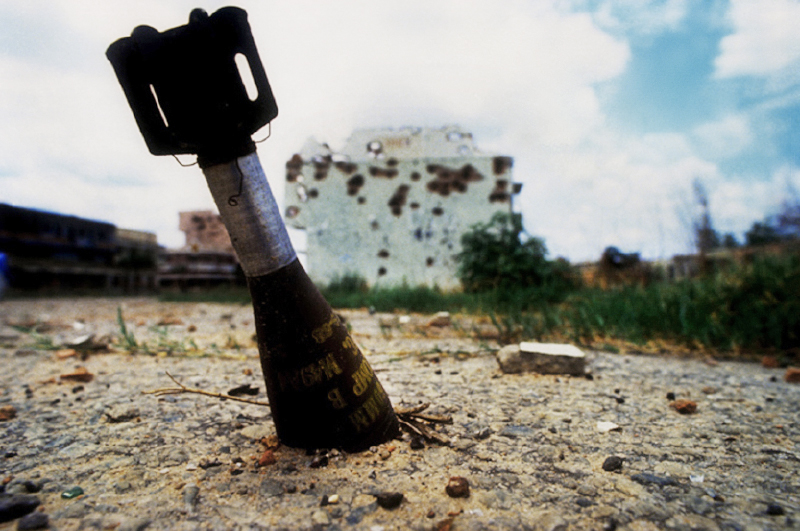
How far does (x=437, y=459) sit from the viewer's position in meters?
1.31

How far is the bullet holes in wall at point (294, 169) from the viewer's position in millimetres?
11773

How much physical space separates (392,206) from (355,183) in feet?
3.68

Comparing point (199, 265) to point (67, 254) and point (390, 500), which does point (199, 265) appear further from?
point (390, 500)

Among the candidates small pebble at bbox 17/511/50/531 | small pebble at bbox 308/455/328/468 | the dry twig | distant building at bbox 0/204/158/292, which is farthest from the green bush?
distant building at bbox 0/204/158/292

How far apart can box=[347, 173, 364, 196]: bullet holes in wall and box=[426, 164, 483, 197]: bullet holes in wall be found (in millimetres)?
1729

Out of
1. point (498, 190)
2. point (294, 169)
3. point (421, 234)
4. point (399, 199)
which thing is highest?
point (294, 169)

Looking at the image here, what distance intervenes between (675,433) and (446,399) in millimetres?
813

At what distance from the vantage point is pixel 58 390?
6.84 feet

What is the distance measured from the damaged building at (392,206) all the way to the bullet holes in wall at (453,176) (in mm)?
25

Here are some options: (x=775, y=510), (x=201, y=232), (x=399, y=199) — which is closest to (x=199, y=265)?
(x=201, y=232)

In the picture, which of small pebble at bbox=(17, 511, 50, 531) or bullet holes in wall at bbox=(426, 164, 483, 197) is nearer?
small pebble at bbox=(17, 511, 50, 531)

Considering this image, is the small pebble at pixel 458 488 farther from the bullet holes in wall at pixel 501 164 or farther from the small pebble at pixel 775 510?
the bullet holes in wall at pixel 501 164

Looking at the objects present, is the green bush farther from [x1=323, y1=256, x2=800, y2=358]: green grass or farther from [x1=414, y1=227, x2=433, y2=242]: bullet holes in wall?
[x1=414, y1=227, x2=433, y2=242]: bullet holes in wall

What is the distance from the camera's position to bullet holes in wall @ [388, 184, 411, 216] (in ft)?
38.0
